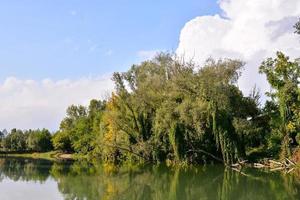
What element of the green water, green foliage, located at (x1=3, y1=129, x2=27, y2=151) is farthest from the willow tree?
green foliage, located at (x1=3, y1=129, x2=27, y2=151)

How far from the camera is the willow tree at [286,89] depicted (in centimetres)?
3653

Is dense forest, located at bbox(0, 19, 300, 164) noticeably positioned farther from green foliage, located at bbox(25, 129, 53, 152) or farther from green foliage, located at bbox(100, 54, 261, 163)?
green foliage, located at bbox(25, 129, 53, 152)

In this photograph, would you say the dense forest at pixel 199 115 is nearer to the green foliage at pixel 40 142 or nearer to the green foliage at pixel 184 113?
the green foliage at pixel 184 113

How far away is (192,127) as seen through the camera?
41.6 meters

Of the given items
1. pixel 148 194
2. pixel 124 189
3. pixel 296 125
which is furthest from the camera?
pixel 296 125

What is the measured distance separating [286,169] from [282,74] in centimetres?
832

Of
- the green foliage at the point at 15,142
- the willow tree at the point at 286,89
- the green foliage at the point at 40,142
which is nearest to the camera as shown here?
the willow tree at the point at 286,89

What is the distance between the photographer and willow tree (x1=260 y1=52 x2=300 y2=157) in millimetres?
36531

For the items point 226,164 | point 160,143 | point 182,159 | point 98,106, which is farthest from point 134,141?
point 98,106

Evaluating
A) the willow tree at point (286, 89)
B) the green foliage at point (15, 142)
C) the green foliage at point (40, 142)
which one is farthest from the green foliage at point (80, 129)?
the willow tree at point (286, 89)

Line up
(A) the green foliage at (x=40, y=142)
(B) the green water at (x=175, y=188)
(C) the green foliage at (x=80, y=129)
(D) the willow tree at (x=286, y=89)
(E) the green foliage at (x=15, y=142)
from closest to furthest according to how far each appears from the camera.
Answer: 1. (B) the green water at (x=175, y=188)
2. (D) the willow tree at (x=286, y=89)
3. (C) the green foliage at (x=80, y=129)
4. (A) the green foliage at (x=40, y=142)
5. (E) the green foliage at (x=15, y=142)

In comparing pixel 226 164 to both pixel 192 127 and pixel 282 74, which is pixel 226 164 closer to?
pixel 192 127

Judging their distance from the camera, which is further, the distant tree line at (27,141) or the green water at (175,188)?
the distant tree line at (27,141)

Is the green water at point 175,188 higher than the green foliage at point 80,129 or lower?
lower
